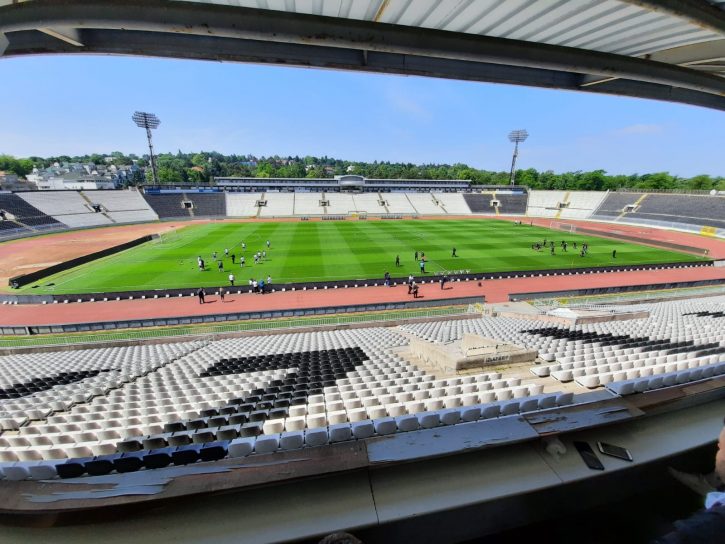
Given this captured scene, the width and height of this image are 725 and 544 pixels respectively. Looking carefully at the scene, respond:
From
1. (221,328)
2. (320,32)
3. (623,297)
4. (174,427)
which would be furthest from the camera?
(623,297)

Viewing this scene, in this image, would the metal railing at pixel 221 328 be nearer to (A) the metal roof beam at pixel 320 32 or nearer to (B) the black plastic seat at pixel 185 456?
(B) the black plastic seat at pixel 185 456

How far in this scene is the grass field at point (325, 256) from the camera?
92.0 ft

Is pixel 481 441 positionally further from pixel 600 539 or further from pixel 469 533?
pixel 600 539

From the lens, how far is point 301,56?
4500 millimetres

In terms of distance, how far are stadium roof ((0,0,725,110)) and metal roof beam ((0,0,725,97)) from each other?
0.01 metres

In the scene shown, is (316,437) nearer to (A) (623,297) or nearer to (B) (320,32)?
(B) (320,32)

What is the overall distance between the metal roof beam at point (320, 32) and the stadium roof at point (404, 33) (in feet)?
0.04

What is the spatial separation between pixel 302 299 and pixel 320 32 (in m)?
21.4

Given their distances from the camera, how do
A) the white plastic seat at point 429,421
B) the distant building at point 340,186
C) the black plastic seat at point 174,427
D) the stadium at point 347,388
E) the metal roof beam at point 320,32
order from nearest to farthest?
1. the stadium at point 347,388
2. the metal roof beam at point 320,32
3. the white plastic seat at point 429,421
4. the black plastic seat at point 174,427
5. the distant building at point 340,186

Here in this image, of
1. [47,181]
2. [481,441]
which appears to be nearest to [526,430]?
[481,441]

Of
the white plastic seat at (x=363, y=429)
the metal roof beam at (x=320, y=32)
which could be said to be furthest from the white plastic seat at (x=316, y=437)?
the metal roof beam at (x=320, y=32)

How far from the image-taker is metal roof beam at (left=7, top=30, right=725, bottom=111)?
4082 millimetres

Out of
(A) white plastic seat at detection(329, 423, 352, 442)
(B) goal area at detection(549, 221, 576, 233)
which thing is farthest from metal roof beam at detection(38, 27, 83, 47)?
(B) goal area at detection(549, 221, 576, 233)

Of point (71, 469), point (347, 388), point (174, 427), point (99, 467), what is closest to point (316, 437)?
point (99, 467)
